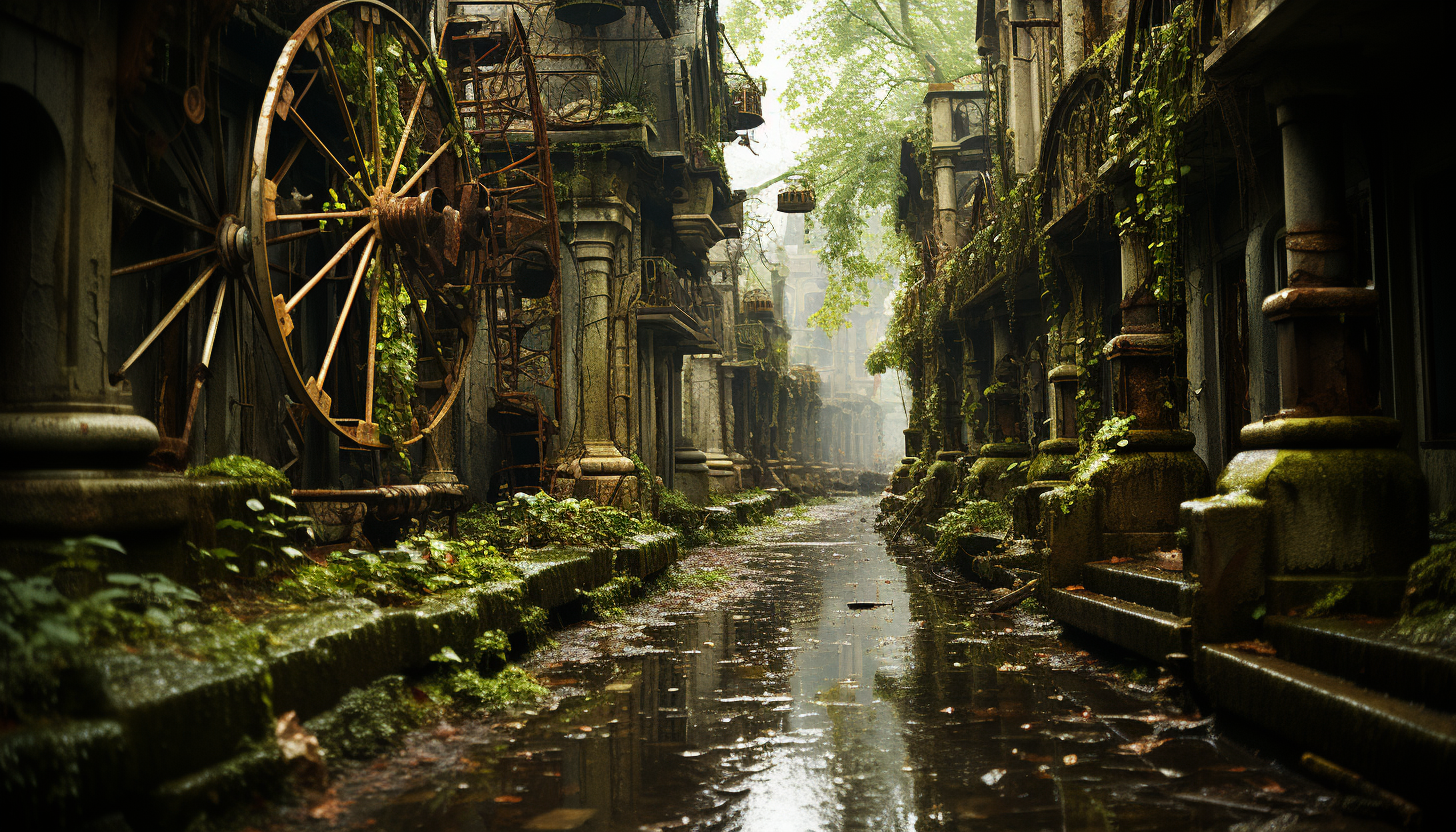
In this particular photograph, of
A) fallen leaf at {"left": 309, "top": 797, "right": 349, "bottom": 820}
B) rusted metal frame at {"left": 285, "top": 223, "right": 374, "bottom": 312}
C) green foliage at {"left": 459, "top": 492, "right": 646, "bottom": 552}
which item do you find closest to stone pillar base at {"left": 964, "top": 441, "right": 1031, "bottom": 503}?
green foliage at {"left": 459, "top": 492, "right": 646, "bottom": 552}

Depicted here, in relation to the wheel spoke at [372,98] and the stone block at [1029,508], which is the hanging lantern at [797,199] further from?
the wheel spoke at [372,98]

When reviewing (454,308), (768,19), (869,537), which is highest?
(768,19)

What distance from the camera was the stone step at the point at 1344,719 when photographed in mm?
3119

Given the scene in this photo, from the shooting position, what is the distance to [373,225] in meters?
7.79

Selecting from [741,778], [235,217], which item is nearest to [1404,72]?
[741,778]

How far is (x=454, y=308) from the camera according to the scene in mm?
9516

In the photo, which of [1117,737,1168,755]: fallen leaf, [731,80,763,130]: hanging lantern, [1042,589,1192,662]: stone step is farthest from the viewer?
[731,80,763,130]: hanging lantern

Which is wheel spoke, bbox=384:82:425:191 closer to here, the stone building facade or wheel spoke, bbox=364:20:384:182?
wheel spoke, bbox=364:20:384:182

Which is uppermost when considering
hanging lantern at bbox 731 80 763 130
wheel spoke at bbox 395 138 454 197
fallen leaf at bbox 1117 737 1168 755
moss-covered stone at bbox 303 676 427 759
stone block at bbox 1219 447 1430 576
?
hanging lantern at bbox 731 80 763 130

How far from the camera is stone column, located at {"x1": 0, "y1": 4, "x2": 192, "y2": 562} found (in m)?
3.83

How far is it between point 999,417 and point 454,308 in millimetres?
8501

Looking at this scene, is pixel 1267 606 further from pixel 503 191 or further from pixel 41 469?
pixel 503 191

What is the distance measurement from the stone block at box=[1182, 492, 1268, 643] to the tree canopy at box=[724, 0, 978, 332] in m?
19.9

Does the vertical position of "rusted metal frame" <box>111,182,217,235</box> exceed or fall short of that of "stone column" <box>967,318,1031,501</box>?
it exceeds it
